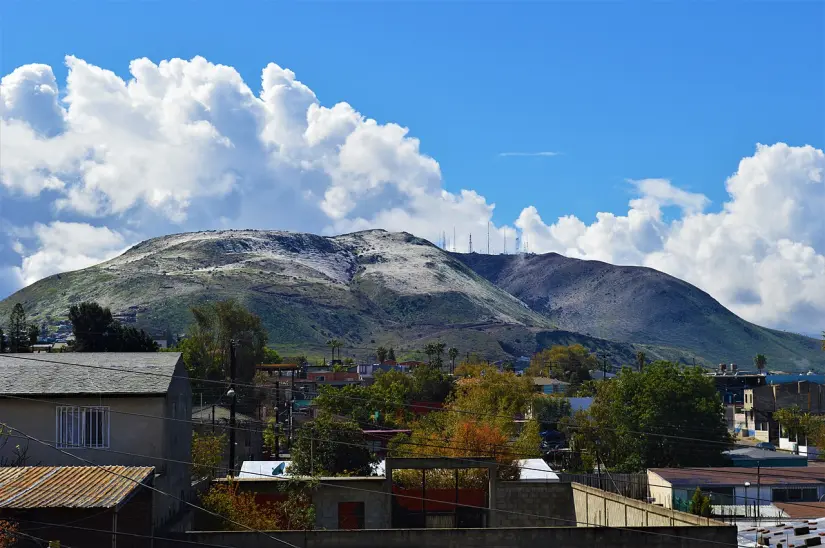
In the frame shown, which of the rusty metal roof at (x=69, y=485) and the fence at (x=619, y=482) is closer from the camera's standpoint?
the rusty metal roof at (x=69, y=485)

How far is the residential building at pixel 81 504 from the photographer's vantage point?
36812 mm

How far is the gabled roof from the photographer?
44.9 m

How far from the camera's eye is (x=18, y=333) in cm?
12938

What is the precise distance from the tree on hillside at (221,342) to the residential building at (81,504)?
290 feet

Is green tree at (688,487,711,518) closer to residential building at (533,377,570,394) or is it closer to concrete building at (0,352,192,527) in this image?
concrete building at (0,352,192,527)

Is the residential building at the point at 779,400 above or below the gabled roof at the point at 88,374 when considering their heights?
below


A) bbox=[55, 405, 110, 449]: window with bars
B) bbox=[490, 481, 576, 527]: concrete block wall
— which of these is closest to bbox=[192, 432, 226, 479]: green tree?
bbox=[55, 405, 110, 449]: window with bars

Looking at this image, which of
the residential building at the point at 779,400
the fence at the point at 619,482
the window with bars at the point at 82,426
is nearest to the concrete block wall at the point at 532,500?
the fence at the point at 619,482

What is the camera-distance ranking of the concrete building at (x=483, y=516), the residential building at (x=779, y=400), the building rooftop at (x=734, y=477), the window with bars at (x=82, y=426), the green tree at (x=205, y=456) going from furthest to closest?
the residential building at (x=779, y=400)
the building rooftop at (x=734, y=477)
the green tree at (x=205, y=456)
the window with bars at (x=82, y=426)
the concrete building at (x=483, y=516)

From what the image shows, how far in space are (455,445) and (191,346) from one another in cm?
6249

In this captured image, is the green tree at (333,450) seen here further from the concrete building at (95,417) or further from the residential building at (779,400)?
the residential building at (779,400)

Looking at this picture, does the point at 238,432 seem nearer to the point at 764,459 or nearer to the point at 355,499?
the point at 355,499

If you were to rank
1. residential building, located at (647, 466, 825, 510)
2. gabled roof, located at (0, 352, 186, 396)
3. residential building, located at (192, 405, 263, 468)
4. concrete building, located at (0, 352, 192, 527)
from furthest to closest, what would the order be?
residential building, located at (192, 405, 263, 468)
residential building, located at (647, 466, 825, 510)
gabled roof, located at (0, 352, 186, 396)
concrete building, located at (0, 352, 192, 527)

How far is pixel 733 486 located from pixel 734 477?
2887mm
